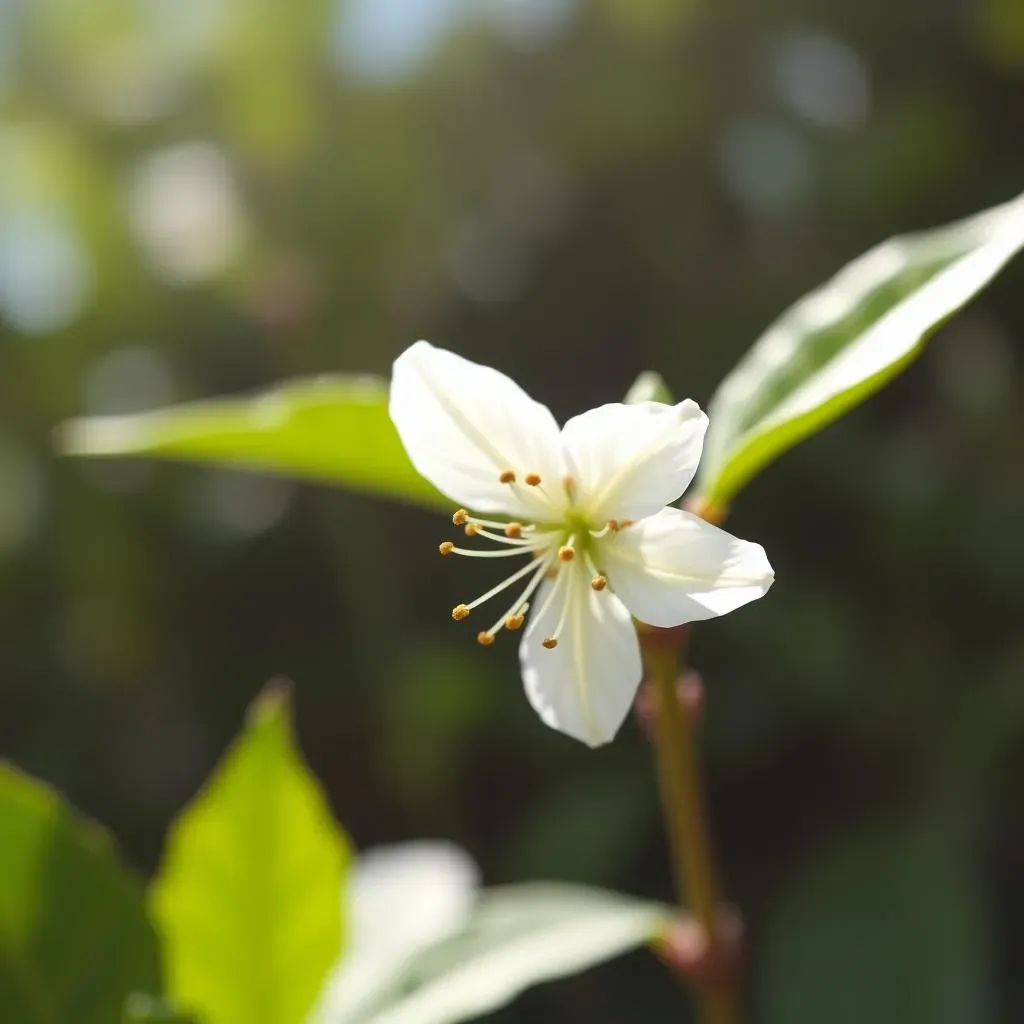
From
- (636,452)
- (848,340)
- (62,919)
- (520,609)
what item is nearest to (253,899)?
(62,919)

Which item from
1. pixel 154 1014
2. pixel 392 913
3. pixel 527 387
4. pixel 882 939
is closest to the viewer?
pixel 154 1014

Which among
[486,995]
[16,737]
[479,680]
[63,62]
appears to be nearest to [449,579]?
[479,680]

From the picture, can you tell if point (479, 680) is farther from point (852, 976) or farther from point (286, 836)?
point (286, 836)

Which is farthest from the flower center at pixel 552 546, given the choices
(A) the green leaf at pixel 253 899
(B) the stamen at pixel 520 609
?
(A) the green leaf at pixel 253 899

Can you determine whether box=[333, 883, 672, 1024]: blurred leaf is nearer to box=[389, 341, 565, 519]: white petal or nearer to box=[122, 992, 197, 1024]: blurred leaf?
box=[122, 992, 197, 1024]: blurred leaf

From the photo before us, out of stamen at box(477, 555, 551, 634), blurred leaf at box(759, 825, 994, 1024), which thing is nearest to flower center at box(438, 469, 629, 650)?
stamen at box(477, 555, 551, 634)

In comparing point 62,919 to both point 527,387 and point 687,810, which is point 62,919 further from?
point 527,387
